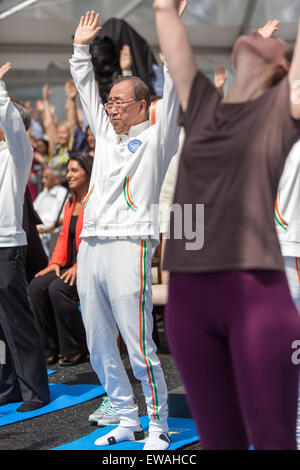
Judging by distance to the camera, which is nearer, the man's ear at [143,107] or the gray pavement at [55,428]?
the man's ear at [143,107]

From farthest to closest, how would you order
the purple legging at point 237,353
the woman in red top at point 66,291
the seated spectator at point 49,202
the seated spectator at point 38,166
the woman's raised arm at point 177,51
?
the seated spectator at point 38,166 < the seated spectator at point 49,202 < the woman in red top at point 66,291 < the woman's raised arm at point 177,51 < the purple legging at point 237,353

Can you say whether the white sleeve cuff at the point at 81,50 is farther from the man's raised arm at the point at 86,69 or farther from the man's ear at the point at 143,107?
the man's ear at the point at 143,107

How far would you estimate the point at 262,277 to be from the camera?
1644mm

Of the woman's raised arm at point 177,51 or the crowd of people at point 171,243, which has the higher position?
the woman's raised arm at point 177,51

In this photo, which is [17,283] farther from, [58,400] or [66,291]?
[66,291]

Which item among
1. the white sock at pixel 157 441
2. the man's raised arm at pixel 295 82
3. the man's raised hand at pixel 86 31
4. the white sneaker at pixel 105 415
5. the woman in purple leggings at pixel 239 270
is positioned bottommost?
the white sneaker at pixel 105 415

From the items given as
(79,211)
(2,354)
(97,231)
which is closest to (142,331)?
(97,231)

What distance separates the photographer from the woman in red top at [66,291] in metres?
5.18

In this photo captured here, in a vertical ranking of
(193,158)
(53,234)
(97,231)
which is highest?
(193,158)

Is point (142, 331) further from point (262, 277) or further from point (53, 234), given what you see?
point (53, 234)

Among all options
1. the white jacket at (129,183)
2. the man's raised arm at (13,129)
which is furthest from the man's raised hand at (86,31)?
the man's raised arm at (13,129)

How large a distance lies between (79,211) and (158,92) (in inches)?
83.7

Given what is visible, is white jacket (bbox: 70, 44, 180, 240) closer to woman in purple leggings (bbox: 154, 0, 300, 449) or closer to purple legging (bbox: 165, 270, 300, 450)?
woman in purple leggings (bbox: 154, 0, 300, 449)

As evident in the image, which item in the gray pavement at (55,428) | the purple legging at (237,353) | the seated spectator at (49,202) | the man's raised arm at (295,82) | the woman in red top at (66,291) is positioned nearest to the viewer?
the purple legging at (237,353)
